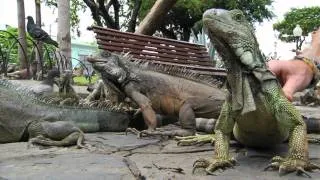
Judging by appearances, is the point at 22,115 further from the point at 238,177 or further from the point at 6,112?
the point at 238,177

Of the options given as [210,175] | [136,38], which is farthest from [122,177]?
[136,38]

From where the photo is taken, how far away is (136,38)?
282 inches

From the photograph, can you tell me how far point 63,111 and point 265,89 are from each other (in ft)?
7.49

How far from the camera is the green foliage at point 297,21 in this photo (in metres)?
48.2

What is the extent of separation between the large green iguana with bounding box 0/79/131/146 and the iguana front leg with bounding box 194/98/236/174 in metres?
1.40

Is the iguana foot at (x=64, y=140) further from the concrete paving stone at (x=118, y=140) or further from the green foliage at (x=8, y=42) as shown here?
the green foliage at (x=8, y=42)

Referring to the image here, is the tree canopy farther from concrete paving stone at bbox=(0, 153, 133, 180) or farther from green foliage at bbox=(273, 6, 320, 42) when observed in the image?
concrete paving stone at bbox=(0, 153, 133, 180)

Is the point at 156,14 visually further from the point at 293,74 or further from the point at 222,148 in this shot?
the point at 222,148

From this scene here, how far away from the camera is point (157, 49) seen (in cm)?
742

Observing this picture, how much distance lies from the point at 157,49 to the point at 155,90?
258cm

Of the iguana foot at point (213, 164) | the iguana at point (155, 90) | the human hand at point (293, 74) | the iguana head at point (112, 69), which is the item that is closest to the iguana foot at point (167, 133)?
the iguana at point (155, 90)

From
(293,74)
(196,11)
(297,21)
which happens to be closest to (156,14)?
(293,74)

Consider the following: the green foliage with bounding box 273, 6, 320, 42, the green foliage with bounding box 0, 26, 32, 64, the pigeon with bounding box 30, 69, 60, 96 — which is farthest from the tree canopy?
the pigeon with bounding box 30, 69, 60, 96

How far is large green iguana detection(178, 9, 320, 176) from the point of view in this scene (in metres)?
2.66
